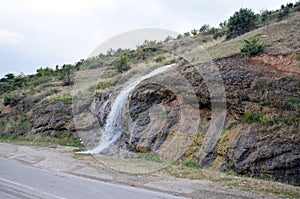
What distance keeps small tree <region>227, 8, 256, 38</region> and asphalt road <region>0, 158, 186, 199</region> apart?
78.0 ft

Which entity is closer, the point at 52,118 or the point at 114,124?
the point at 114,124

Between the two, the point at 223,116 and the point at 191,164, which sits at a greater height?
the point at 223,116

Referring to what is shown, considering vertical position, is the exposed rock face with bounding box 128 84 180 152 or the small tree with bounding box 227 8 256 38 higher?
→ the small tree with bounding box 227 8 256 38

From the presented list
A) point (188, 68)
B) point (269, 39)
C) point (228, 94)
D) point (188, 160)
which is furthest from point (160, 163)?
point (269, 39)

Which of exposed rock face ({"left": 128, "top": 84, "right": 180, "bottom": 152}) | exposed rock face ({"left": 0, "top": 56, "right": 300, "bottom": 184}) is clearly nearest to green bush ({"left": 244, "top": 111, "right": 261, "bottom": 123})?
exposed rock face ({"left": 0, "top": 56, "right": 300, "bottom": 184})

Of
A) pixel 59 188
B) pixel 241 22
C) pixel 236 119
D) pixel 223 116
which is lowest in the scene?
pixel 59 188

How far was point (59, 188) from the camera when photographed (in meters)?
8.65

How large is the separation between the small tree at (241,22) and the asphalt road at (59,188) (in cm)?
2377

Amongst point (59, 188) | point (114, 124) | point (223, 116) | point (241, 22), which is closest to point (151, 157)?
point (223, 116)

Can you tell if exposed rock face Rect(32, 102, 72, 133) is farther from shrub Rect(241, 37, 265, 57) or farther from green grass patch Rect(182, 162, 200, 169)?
shrub Rect(241, 37, 265, 57)

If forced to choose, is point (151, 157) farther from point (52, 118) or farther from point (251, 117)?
point (52, 118)

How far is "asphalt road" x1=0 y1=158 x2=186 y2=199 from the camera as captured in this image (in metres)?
7.79

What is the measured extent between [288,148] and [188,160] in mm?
4080

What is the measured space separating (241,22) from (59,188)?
87.4ft
